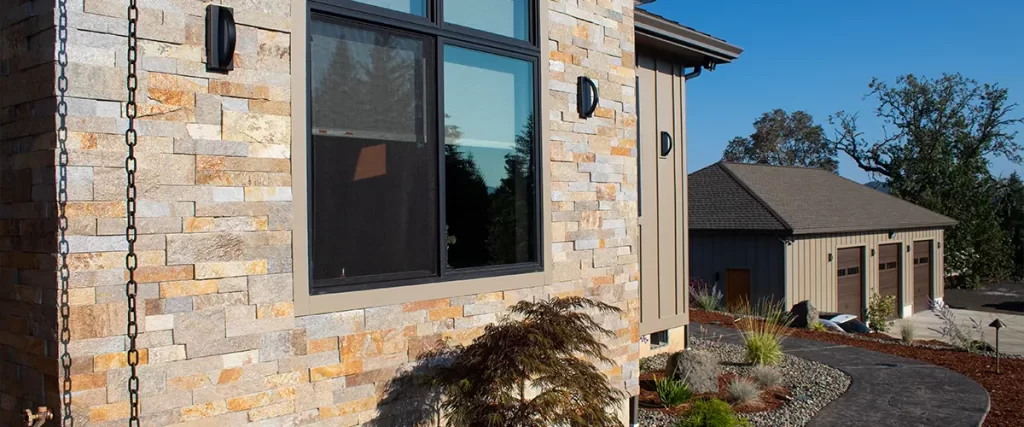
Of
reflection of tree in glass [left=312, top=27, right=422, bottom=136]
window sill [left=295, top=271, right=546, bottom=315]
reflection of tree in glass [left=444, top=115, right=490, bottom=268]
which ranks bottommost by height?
window sill [left=295, top=271, right=546, bottom=315]

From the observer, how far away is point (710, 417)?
5.90m

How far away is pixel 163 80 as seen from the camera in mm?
3492

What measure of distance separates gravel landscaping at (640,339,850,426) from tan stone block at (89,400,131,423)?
15.2ft

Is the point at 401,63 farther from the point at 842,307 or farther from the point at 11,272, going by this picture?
the point at 842,307

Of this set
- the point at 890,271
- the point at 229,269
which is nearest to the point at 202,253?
the point at 229,269

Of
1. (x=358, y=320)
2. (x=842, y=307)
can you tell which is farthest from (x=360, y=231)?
(x=842, y=307)

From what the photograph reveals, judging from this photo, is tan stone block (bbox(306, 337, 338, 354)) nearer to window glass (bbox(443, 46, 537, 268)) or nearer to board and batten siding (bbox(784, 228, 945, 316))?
window glass (bbox(443, 46, 537, 268))

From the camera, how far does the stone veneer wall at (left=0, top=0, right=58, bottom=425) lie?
10.8 ft

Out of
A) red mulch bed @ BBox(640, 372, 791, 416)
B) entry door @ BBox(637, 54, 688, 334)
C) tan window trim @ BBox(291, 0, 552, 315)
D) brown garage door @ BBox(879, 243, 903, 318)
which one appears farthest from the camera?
brown garage door @ BBox(879, 243, 903, 318)

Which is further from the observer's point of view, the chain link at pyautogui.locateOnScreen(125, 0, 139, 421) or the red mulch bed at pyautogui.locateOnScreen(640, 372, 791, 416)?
the red mulch bed at pyautogui.locateOnScreen(640, 372, 791, 416)

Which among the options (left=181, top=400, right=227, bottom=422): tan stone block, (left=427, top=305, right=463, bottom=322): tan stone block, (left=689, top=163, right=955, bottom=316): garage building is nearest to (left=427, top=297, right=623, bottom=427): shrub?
(left=427, top=305, right=463, bottom=322): tan stone block

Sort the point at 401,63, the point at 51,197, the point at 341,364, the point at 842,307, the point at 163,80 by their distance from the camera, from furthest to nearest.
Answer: the point at 842,307 → the point at 401,63 → the point at 341,364 → the point at 163,80 → the point at 51,197

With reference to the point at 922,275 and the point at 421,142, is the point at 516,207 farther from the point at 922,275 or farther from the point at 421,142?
the point at 922,275

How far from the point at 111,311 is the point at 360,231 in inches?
51.8
